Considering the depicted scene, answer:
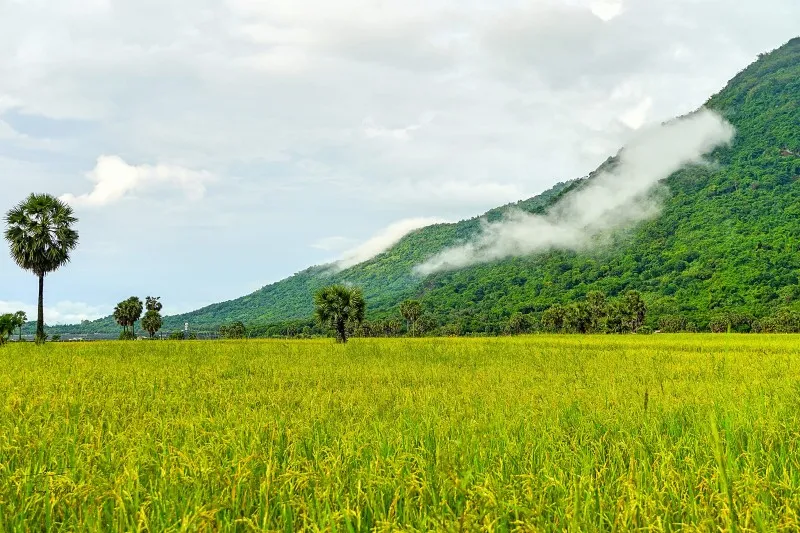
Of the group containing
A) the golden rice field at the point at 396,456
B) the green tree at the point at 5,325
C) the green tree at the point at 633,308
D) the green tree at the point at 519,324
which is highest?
the green tree at the point at 5,325

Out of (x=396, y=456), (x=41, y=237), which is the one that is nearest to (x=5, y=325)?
(x=41, y=237)

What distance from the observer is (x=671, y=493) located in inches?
153

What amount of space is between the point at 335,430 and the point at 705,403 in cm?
722

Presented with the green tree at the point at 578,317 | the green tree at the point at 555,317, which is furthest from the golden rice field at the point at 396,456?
the green tree at the point at 555,317

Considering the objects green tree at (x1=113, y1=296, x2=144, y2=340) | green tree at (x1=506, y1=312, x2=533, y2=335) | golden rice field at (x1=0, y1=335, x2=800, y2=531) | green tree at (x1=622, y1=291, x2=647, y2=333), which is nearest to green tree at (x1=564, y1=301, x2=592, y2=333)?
green tree at (x1=622, y1=291, x2=647, y2=333)

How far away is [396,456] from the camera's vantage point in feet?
15.3

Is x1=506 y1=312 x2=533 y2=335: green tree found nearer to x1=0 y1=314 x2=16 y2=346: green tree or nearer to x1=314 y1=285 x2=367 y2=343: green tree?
x1=314 y1=285 x2=367 y2=343: green tree

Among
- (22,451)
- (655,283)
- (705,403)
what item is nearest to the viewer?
(22,451)

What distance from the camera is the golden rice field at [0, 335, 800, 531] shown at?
3.23m

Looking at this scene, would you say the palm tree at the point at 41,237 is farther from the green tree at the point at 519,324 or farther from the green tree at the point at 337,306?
the green tree at the point at 519,324

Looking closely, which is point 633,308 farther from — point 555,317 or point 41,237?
point 41,237

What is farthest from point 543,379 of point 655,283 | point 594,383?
point 655,283

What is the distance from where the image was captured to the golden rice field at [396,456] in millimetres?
3234

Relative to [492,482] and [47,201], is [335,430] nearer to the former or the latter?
[492,482]
